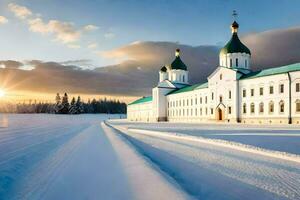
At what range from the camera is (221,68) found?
60.1m

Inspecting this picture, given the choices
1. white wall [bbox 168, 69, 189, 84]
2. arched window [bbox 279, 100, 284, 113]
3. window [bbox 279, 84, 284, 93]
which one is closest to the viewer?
arched window [bbox 279, 100, 284, 113]

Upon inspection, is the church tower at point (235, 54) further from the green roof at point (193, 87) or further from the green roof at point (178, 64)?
the green roof at point (178, 64)

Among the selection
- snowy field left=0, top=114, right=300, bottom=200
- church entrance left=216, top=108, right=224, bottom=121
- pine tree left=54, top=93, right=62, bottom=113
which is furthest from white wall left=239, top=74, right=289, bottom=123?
pine tree left=54, top=93, right=62, bottom=113

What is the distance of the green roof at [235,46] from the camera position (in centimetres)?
6006

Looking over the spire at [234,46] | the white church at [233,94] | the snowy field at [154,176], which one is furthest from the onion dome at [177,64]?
the snowy field at [154,176]

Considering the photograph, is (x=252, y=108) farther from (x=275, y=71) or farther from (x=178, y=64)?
(x=178, y=64)

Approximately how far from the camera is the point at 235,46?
60.1 metres

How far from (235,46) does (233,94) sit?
9848mm

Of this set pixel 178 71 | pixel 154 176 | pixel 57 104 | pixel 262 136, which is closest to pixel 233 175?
pixel 154 176

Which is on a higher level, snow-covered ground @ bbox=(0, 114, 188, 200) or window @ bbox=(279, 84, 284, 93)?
window @ bbox=(279, 84, 284, 93)

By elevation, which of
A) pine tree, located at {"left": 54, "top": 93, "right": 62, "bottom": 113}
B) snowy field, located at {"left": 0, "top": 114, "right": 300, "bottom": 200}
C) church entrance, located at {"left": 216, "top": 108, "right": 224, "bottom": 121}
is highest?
pine tree, located at {"left": 54, "top": 93, "right": 62, "bottom": 113}

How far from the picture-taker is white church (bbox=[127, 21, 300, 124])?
1816 inches

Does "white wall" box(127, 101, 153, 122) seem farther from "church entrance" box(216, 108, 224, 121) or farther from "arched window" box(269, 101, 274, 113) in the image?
"arched window" box(269, 101, 274, 113)

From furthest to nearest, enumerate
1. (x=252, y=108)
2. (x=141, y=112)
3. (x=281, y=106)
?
(x=141, y=112)
(x=252, y=108)
(x=281, y=106)
